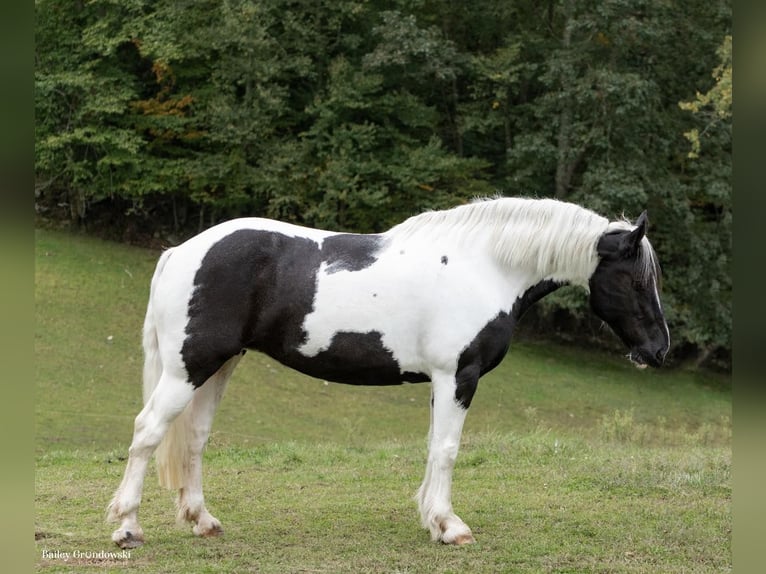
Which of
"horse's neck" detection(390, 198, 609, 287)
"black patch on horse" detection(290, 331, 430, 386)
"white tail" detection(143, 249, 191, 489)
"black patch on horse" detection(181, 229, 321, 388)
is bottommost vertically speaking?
"white tail" detection(143, 249, 191, 489)

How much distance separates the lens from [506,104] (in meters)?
24.0

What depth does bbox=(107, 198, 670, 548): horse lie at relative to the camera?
4.93m

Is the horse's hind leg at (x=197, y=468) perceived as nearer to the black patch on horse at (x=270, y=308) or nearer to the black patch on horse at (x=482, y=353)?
the black patch on horse at (x=270, y=308)

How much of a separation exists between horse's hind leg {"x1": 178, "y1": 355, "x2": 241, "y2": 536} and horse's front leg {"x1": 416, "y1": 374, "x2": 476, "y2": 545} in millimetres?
1272

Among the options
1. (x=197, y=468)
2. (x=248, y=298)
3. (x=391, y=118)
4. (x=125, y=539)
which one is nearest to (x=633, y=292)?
(x=248, y=298)

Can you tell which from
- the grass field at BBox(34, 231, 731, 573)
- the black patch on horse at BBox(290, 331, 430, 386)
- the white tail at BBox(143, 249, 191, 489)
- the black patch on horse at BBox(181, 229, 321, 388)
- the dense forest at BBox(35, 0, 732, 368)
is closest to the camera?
the grass field at BBox(34, 231, 731, 573)

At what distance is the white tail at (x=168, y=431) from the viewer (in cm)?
513

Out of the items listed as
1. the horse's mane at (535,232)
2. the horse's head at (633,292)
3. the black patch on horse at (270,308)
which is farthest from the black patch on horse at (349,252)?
the horse's head at (633,292)

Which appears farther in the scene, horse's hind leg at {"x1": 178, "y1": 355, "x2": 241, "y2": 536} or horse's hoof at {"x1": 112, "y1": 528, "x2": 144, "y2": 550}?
horse's hind leg at {"x1": 178, "y1": 355, "x2": 241, "y2": 536}

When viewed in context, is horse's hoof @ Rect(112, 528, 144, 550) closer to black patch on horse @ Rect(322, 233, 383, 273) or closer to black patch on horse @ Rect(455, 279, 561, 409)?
black patch on horse @ Rect(322, 233, 383, 273)

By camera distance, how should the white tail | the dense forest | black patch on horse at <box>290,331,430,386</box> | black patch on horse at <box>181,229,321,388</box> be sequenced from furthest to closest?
1. the dense forest
2. the white tail
3. black patch on horse at <box>290,331,430,386</box>
4. black patch on horse at <box>181,229,321,388</box>

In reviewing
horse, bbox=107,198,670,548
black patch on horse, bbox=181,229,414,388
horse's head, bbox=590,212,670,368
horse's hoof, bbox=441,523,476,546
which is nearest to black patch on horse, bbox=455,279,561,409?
horse, bbox=107,198,670,548

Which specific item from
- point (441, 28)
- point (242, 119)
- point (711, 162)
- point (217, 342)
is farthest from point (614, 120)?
point (217, 342)

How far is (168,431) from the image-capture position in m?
5.16
